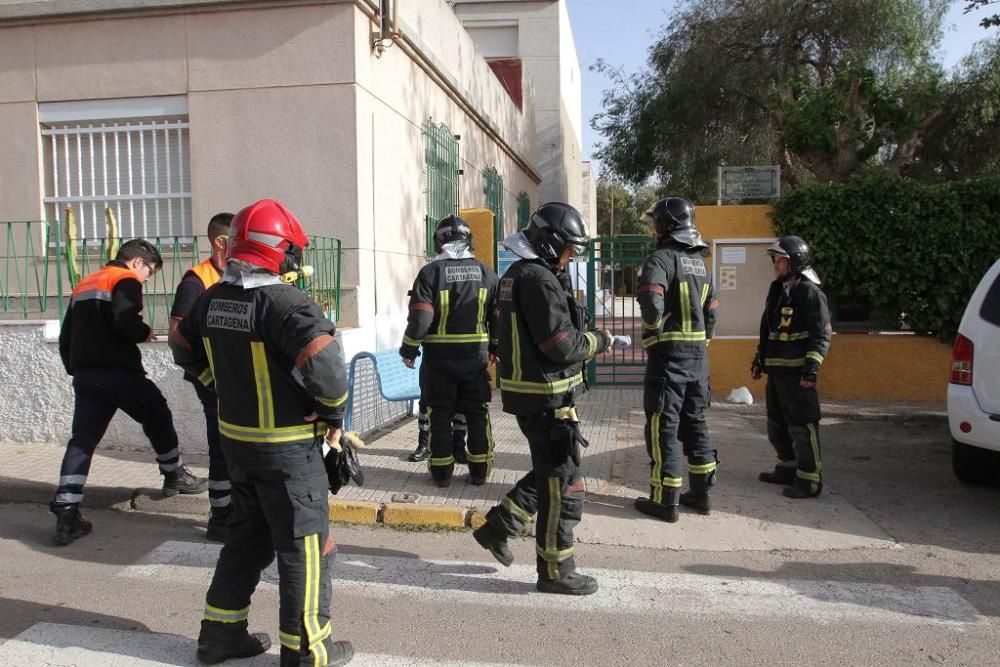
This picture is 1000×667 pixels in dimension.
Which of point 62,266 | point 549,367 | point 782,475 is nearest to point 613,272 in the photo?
point 782,475

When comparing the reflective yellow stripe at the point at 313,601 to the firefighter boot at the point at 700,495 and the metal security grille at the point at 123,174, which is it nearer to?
the firefighter boot at the point at 700,495

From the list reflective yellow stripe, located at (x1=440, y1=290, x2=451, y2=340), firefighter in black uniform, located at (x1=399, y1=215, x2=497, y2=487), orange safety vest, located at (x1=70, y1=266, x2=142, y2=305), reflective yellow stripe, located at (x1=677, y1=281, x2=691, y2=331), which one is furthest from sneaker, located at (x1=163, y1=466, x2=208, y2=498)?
reflective yellow stripe, located at (x1=677, y1=281, x2=691, y2=331)

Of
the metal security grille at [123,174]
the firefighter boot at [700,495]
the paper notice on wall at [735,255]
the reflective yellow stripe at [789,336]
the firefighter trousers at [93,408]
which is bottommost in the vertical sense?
the firefighter boot at [700,495]

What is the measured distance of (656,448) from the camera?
5531 mm

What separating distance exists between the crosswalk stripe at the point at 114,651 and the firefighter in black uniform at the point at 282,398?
14.1 inches

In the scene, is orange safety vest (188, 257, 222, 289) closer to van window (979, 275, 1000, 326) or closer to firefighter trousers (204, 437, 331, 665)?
firefighter trousers (204, 437, 331, 665)

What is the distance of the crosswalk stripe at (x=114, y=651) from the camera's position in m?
3.61

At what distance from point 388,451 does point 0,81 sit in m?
5.70

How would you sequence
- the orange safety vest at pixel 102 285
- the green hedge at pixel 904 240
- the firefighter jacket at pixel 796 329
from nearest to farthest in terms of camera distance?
the orange safety vest at pixel 102 285, the firefighter jacket at pixel 796 329, the green hedge at pixel 904 240

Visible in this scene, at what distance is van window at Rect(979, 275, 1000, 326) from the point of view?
5.74 meters

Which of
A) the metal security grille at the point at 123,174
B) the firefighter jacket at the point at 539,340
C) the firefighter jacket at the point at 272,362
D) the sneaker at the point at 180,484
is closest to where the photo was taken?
the firefighter jacket at the point at 272,362

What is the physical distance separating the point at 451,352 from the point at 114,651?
3.03m

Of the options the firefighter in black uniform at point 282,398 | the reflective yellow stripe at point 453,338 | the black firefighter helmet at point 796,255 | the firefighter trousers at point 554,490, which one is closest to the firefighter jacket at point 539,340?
the firefighter trousers at point 554,490

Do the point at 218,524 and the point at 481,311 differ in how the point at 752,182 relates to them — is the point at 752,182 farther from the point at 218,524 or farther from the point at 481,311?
the point at 218,524
